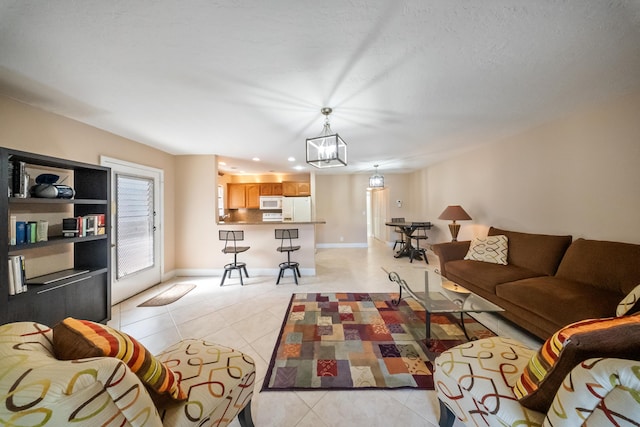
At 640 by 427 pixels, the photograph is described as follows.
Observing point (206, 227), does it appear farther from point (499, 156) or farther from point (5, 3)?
point (499, 156)

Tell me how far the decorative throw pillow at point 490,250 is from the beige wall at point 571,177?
462 mm

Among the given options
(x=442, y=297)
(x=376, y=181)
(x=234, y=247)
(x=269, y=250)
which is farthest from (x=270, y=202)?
(x=442, y=297)

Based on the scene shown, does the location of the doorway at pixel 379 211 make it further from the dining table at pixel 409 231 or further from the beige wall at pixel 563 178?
the beige wall at pixel 563 178

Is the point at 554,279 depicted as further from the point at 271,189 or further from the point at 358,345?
the point at 271,189

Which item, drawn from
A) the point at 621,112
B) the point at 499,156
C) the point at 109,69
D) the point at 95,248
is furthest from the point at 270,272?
the point at 621,112

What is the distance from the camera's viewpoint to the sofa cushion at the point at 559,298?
64.8 inches

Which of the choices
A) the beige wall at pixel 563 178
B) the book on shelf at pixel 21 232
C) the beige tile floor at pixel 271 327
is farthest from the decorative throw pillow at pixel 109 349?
the beige wall at pixel 563 178

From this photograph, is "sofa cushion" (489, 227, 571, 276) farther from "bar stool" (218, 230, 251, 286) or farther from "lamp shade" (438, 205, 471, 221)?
"bar stool" (218, 230, 251, 286)

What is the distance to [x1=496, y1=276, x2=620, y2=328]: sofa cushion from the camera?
1.65 metres

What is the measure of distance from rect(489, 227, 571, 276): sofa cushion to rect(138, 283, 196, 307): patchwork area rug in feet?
15.2

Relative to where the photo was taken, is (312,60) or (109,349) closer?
(109,349)

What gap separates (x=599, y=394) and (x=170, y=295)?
4.08 meters

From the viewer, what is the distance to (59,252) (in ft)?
7.61

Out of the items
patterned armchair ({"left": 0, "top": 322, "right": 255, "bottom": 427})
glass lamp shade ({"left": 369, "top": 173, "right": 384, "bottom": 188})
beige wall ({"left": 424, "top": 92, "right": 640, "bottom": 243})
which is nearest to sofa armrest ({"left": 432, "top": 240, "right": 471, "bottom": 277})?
beige wall ({"left": 424, "top": 92, "right": 640, "bottom": 243})
